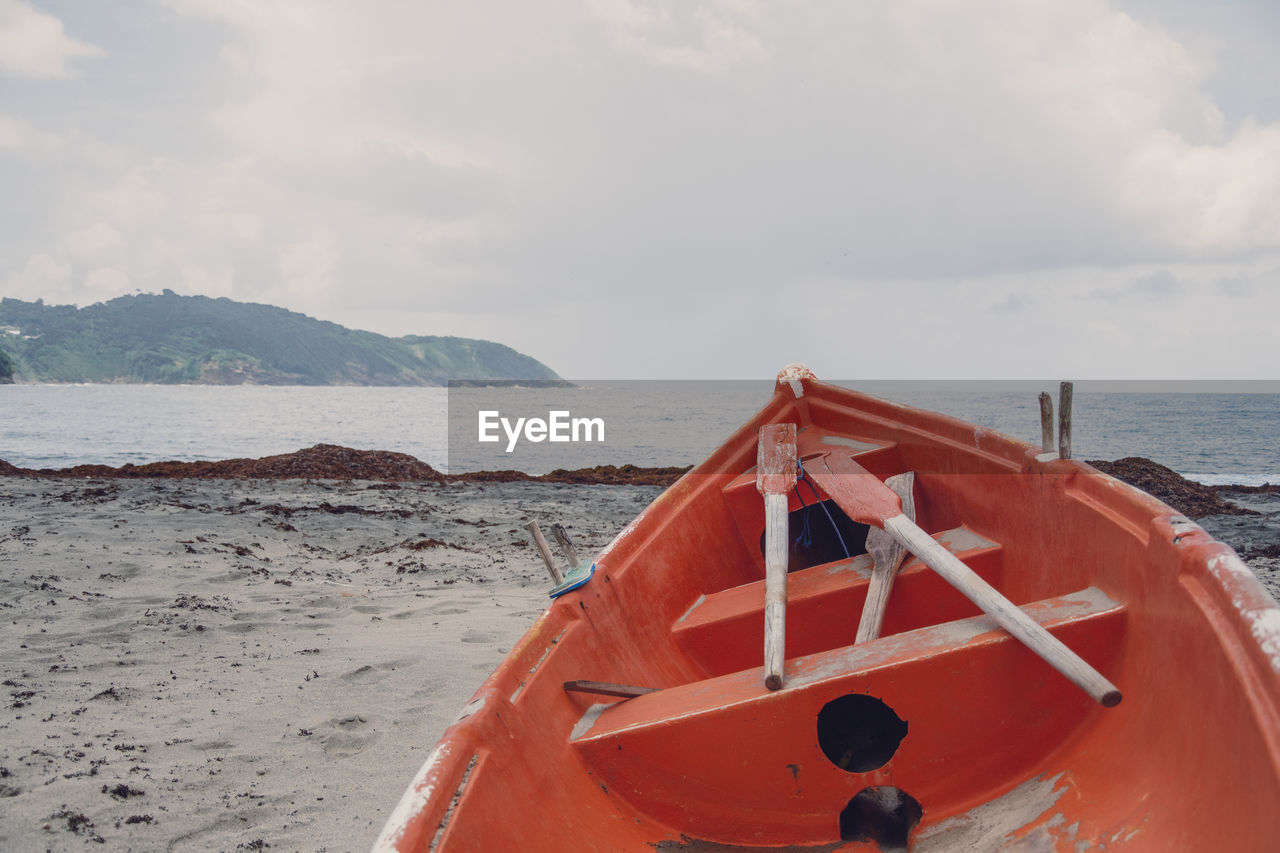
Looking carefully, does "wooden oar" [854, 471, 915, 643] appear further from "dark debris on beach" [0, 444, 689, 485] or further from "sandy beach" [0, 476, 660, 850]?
"dark debris on beach" [0, 444, 689, 485]

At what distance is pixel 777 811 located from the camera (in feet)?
7.22

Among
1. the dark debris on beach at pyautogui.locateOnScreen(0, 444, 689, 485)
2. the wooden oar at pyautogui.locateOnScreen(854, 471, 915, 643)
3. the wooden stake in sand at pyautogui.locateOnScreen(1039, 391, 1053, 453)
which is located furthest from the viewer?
the dark debris on beach at pyautogui.locateOnScreen(0, 444, 689, 485)

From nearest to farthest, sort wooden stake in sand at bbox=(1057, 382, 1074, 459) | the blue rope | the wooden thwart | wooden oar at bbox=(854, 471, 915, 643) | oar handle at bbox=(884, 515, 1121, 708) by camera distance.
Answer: oar handle at bbox=(884, 515, 1121, 708) → the wooden thwart → wooden stake in sand at bbox=(1057, 382, 1074, 459) → wooden oar at bbox=(854, 471, 915, 643) → the blue rope

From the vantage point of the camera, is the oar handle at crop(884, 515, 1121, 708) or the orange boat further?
the oar handle at crop(884, 515, 1121, 708)

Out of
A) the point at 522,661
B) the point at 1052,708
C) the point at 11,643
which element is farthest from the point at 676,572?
the point at 11,643

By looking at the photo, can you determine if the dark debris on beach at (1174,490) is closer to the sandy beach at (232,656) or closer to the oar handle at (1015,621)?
the sandy beach at (232,656)

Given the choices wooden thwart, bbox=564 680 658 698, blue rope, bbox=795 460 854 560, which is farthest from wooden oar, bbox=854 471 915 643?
wooden thwart, bbox=564 680 658 698

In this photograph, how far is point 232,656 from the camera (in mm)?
4289

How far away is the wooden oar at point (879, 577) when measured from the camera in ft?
9.24

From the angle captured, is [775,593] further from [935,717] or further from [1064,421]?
→ [1064,421]

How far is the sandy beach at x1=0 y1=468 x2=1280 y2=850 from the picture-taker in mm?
2707

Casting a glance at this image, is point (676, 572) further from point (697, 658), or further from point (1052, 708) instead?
point (1052, 708)

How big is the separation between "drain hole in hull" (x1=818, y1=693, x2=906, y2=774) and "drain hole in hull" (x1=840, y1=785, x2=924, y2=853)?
0.08 m

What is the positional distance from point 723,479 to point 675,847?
228 cm
